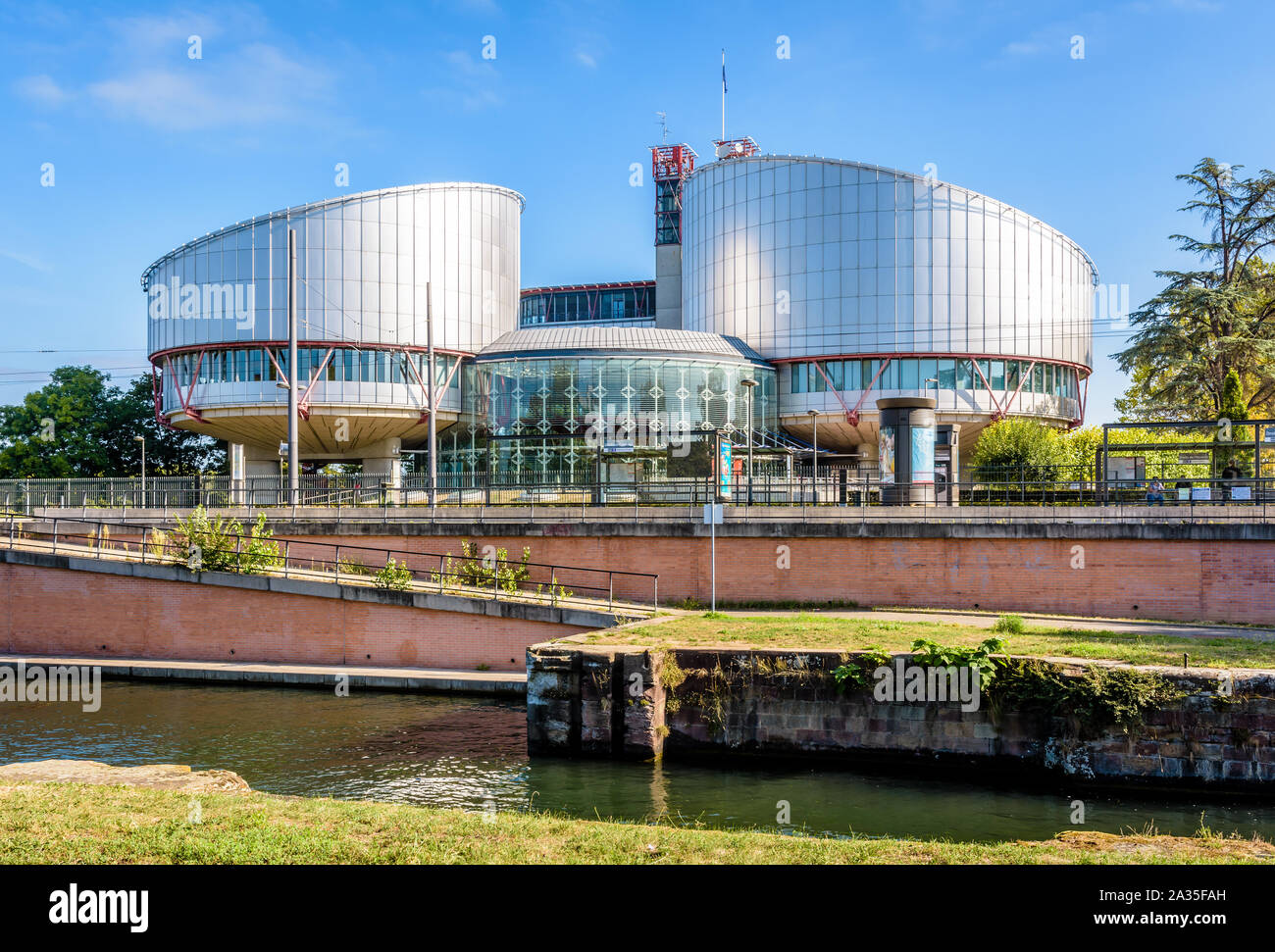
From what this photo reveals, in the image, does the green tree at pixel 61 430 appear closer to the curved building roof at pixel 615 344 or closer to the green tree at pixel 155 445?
the green tree at pixel 155 445

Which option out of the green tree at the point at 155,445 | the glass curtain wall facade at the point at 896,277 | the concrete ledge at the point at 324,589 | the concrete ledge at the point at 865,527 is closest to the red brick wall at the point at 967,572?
the concrete ledge at the point at 865,527

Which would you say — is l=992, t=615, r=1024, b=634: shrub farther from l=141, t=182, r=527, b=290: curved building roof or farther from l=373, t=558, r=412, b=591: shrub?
l=141, t=182, r=527, b=290: curved building roof

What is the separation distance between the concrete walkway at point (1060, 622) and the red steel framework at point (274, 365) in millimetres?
38107

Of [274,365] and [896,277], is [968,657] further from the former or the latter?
[274,365]

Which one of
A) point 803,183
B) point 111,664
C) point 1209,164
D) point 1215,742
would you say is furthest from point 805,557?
point 803,183

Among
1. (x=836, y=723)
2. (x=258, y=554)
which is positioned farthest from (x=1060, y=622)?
(x=258, y=554)

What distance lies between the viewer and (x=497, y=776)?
51.7 ft

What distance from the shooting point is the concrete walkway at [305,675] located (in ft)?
74.7

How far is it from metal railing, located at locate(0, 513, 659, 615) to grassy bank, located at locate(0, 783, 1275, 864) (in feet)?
45.2

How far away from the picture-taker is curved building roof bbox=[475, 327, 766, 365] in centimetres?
5797

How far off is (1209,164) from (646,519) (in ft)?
130

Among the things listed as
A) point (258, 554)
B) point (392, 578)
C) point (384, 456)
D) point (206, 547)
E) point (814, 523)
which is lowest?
point (392, 578)

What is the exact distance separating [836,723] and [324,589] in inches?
545
